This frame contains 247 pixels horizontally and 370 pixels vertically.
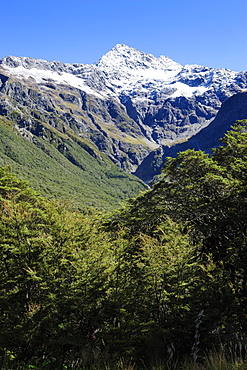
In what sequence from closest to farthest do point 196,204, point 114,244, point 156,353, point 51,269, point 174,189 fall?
point 156,353 → point 51,269 → point 114,244 → point 196,204 → point 174,189

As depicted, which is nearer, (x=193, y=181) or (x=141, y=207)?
(x=193, y=181)

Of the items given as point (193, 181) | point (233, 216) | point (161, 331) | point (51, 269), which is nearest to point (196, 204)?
point (193, 181)

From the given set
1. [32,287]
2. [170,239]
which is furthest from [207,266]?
[32,287]

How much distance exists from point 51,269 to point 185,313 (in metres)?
7.77

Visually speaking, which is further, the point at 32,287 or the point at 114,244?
the point at 114,244

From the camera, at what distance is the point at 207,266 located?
17391 millimetres

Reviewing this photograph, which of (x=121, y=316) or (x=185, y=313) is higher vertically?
(x=185, y=313)

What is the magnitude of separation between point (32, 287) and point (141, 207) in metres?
12.3

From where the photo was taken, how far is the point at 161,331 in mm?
14539

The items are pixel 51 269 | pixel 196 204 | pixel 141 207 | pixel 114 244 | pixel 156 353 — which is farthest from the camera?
pixel 141 207

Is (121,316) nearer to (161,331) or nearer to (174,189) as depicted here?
(161,331)

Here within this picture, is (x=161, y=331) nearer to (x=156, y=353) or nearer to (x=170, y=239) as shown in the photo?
(x=156, y=353)

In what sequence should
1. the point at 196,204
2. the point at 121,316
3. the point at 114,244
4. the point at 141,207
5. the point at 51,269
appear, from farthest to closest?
the point at 141,207, the point at 196,204, the point at 114,244, the point at 51,269, the point at 121,316

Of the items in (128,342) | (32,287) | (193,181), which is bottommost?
(32,287)
